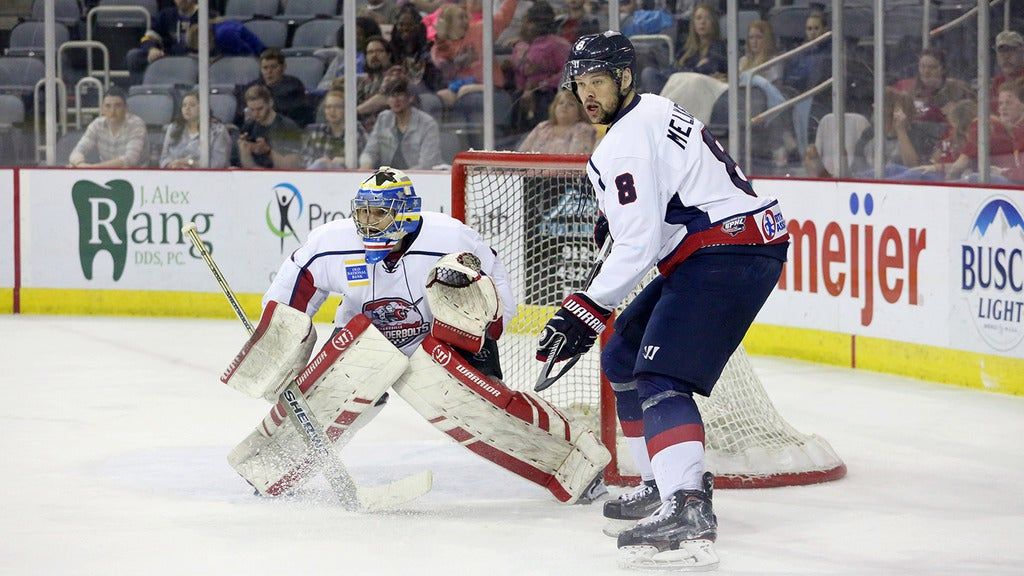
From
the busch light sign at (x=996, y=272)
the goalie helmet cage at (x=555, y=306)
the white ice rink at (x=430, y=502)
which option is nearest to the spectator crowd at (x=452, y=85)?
the busch light sign at (x=996, y=272)

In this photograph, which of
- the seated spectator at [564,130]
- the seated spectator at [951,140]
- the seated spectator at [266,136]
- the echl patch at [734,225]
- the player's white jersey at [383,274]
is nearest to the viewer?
the echl patch at [734,225]

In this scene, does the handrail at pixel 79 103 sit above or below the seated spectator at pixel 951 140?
above

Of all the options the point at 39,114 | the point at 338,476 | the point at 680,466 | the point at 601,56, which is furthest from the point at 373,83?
the point at 680,466

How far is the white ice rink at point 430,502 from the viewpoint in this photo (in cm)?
361

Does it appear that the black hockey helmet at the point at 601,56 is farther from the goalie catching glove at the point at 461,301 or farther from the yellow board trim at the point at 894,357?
the yellow board trim at the point at 894,357

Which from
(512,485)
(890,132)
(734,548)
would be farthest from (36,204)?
(734,548)

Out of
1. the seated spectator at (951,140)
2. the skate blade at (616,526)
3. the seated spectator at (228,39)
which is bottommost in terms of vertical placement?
the skate blade at (616,526)

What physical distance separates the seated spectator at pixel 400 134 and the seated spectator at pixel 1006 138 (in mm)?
3004

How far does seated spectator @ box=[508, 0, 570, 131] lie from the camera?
823 cm

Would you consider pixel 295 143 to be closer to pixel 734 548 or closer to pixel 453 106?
pixel 453 106

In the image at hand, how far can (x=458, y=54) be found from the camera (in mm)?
8406

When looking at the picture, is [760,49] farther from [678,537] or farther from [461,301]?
[678,537]

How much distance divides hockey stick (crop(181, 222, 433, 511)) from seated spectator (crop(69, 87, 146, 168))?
15.6 feet

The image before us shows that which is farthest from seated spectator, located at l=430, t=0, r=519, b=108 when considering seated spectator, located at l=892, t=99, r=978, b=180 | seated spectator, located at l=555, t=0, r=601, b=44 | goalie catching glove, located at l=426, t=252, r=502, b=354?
goalie catching glove, located at l=426, t=252, r=502, b=354
